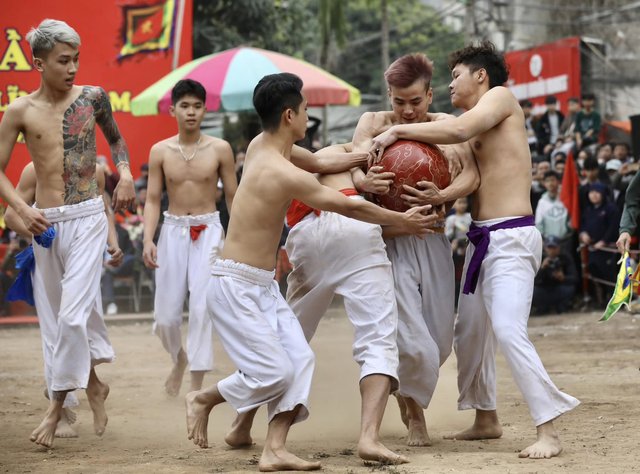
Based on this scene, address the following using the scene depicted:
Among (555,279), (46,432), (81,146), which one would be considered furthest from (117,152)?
(555,279)

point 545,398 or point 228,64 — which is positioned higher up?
point 228,64

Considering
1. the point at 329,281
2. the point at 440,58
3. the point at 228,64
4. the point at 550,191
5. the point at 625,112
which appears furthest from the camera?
the point at 440,58

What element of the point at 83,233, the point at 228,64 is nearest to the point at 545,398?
the point at 83,233

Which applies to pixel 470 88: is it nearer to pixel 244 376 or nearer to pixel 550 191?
pixel 244 376

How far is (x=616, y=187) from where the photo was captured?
49.6 feet

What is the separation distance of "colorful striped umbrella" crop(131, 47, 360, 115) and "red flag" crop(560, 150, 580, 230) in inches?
150

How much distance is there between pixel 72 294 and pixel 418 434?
226 centimetres

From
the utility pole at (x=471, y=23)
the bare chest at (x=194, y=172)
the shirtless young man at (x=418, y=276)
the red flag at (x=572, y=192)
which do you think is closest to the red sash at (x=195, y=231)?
the bare chest at (x=194, y=172)

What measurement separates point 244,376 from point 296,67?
11798mm

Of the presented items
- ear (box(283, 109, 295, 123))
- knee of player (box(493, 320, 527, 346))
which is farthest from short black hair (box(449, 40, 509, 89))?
knee of player (box(493, 320, 527, 346))

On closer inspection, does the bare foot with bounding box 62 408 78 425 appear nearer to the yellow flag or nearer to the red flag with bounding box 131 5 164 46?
the yellow flag

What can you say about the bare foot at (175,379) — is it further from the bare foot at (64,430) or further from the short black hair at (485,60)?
the short black hair at (485,60)

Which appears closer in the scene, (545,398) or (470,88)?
Answer: (545,398)

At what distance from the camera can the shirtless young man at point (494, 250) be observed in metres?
6.30
